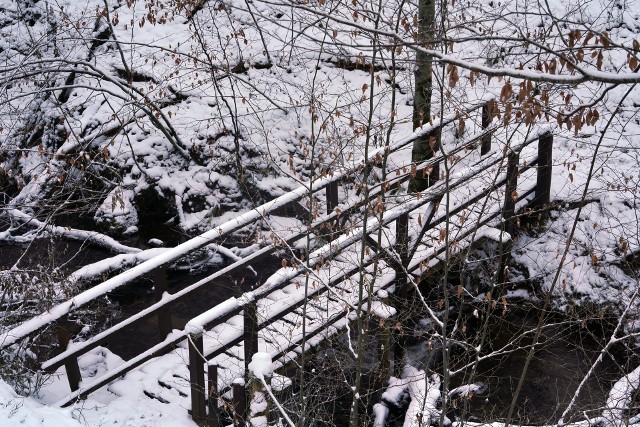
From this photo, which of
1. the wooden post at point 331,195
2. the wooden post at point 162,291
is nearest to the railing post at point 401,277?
the wooden post at point 331,195

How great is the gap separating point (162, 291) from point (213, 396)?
1.20 m

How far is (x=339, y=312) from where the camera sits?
296 inches

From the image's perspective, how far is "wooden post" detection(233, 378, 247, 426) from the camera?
606 centimetres

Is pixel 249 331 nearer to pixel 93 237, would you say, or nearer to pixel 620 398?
pixel 620 398

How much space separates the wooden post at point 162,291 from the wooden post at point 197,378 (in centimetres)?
67

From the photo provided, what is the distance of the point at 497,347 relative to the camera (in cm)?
944

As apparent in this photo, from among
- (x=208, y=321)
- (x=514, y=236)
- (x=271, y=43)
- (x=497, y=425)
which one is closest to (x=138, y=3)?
(x=271, y=43)

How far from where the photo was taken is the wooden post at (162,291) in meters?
7.06

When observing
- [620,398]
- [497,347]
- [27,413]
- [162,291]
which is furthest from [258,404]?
[497,347]

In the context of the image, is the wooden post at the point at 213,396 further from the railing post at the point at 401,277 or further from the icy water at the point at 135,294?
the icy water at the point at 135,294

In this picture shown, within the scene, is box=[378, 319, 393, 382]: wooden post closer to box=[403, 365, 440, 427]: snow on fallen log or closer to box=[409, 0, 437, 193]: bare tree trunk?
box=[403, 365, 440, 427]: snow on fallen log

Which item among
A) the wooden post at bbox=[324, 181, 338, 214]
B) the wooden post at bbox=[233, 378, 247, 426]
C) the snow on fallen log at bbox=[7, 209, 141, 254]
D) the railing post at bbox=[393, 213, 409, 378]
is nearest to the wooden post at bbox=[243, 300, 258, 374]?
the wooden post at bbox=[233, 378, 247, 426]

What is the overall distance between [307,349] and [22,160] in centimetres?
844

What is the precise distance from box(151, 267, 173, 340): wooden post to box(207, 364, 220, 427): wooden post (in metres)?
0.91
